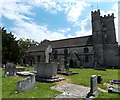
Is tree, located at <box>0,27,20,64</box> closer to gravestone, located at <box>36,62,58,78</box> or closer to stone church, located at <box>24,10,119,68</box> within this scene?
gravestone, located at <box>36,62,58,78</box>

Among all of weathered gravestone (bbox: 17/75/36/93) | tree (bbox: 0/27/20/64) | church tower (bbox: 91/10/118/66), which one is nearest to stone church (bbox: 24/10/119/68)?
church tower (bbox: 91/10/118/66)

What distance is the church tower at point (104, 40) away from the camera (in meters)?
33.2

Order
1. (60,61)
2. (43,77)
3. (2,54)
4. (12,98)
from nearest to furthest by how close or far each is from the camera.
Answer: (12,98), (43,77), (60,61), (2,54)

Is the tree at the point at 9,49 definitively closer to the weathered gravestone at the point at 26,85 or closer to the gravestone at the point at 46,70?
the gravestone at the point at 46,70

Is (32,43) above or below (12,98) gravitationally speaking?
above

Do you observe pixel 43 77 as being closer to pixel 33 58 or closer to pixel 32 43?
pixel 33 58

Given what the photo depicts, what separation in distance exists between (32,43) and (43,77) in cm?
5487

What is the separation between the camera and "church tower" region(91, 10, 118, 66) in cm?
3319

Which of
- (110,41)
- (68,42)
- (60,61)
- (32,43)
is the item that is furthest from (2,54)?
(32,43)

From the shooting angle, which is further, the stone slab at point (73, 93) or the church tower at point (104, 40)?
the church tower at point (104, 40)

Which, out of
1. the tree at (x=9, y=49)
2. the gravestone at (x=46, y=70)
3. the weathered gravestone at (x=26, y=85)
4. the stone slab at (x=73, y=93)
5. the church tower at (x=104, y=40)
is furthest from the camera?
the church tower at (x=104, y=40)

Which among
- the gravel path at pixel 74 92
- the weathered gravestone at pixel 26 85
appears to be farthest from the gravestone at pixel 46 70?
the gravel path at pixel 74 92

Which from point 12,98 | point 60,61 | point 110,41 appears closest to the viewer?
point 12,98

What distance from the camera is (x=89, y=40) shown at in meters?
36.0
